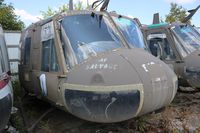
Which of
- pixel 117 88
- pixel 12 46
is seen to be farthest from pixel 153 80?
pixel 12 46

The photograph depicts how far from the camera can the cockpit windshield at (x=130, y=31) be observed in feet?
19.8

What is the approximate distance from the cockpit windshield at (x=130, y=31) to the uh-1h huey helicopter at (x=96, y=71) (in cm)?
20

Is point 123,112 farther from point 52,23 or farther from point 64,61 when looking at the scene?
point 52,23

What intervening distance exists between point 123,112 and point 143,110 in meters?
0.28

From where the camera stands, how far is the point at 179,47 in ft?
27.4

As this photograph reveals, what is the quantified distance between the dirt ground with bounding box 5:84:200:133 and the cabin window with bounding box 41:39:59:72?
106 cm

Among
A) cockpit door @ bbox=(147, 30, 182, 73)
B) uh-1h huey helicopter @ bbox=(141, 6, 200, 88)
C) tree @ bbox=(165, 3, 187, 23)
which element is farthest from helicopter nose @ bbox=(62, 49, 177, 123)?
tree @ bbox=(165, 3, 187, 23)

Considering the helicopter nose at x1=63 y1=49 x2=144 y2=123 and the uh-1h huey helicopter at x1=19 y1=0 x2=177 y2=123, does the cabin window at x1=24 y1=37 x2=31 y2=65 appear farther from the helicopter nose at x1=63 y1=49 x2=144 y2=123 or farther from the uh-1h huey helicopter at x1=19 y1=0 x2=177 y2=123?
the helicopter nose at x1=63 y1=49 x2=144 y2=123

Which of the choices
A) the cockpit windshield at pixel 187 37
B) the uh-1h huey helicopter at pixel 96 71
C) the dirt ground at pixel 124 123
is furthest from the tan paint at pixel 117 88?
the cockpit windshield at pixel 187 37

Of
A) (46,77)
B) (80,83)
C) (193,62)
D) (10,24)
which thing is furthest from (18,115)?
(10,24)

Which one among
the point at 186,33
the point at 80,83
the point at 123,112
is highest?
the point at 186,33

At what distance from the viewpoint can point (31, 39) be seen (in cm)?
716

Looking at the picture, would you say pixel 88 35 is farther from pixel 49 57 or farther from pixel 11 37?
pixel 11 37

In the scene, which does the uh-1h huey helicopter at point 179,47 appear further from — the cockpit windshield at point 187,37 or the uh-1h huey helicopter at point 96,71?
the uh-1h huey helicopter at point 96,71
